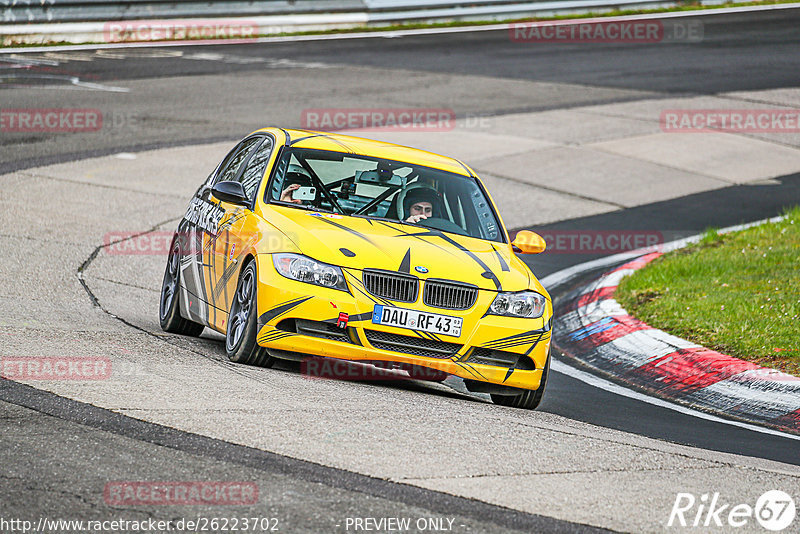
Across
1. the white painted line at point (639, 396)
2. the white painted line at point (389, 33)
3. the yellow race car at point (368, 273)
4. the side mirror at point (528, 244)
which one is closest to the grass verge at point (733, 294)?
the white painted line at point (639, 396)

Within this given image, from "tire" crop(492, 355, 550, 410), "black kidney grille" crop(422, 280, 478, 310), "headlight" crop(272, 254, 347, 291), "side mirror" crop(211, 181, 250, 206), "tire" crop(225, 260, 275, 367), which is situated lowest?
"tire" crop(492, 355, 550, 410)

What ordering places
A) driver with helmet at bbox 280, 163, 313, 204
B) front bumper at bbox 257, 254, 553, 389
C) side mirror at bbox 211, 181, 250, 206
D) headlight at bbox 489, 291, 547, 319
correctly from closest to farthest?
front bumper at bbox 257, 254, 553, 389 < headlight at bbox 489, 291, 547, 319 < side mirror at bbox 211, 181, 250, 206 < driver with helmet at bbox 280, 163, 313, 204

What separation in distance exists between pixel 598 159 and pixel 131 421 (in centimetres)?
1444

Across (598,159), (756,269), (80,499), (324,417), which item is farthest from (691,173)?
(80,499)

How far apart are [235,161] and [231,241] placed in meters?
1.44

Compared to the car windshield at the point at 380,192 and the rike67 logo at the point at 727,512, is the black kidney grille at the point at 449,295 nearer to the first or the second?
the car windshield at the point at 380,192

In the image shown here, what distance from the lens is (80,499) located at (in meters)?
4.94

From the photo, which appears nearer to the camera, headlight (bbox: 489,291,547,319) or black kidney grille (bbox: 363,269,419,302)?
black kidney grille (bbox: 363,269,419,302)

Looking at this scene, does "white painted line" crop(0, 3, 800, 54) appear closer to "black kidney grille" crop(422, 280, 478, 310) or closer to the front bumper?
the front bumper

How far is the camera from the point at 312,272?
303 inches

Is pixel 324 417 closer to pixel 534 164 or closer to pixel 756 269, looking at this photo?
pixel 756 269

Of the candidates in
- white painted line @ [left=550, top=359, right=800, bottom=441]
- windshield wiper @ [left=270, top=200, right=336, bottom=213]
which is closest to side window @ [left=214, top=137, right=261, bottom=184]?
windshield wiper @ [left=270, top=200, right=336, bottom=213]

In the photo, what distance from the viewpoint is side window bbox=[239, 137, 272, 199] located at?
29.2 feet

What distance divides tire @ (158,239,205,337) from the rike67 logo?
495cm
